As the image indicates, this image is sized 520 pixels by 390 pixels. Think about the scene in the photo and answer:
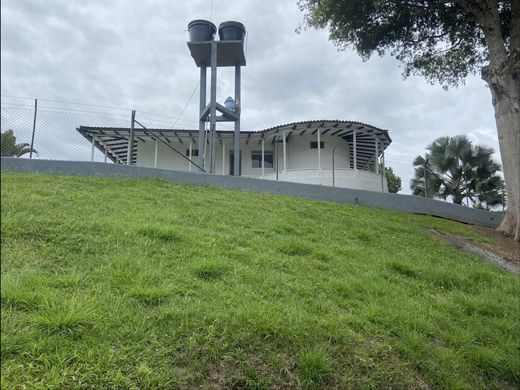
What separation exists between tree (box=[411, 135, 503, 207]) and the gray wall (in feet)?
19.7

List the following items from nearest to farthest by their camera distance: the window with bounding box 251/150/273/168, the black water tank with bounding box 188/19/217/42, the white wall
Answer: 1. the black water tank with bounding box 188/19/217/42
2. the white wall
3. the window with bounding box 251/150/273/168

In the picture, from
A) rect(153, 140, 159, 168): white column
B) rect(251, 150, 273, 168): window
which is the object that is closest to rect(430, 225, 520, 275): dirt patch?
rect(251, 150, 273, 168): window

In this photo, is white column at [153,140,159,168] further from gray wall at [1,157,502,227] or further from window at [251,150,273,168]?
Result: gray wall at [1,157,502,227]

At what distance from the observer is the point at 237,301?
352 cm

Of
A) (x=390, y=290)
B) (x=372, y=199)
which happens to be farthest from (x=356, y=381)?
(x=372, y=199)

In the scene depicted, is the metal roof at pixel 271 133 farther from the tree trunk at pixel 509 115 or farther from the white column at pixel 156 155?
the tree trunk at pixel 509 115

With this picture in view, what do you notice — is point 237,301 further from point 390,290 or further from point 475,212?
point 475,212

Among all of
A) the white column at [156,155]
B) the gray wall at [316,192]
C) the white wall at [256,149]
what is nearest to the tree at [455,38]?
the gray wall at [316,192]

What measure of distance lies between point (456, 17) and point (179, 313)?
12.7 meters

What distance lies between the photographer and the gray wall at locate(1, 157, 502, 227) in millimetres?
9344

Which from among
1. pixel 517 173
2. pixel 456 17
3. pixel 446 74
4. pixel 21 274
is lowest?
pixel 21 274

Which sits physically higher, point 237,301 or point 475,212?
point 475,212

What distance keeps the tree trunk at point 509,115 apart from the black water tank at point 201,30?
30.8 ft

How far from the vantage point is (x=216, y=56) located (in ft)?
48.5
